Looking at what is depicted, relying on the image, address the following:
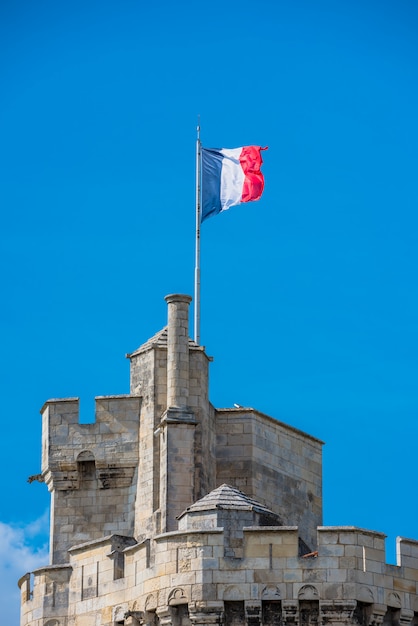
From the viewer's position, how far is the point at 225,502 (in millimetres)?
44688

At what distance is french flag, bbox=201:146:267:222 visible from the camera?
56438 millimetres

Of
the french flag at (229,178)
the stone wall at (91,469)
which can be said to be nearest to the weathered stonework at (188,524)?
the stone wall at (91,469)

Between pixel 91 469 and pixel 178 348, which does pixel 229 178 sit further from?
pixel 91 469

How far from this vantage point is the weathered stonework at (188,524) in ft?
143

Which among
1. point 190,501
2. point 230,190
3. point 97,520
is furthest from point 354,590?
point 230,190

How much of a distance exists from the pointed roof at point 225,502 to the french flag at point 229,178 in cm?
1232

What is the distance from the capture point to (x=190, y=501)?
47812mm

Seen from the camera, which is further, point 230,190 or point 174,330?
point 230,190

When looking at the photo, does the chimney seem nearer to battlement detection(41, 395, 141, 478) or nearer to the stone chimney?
the stone chimney

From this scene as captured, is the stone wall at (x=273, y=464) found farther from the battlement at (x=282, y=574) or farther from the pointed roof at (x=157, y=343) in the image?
the battlement at (x=282, y=574)

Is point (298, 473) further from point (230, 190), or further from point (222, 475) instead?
point (230, 190)

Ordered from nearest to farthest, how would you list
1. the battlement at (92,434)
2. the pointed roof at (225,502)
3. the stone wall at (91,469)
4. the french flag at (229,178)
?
1. the pointed roof at (225,502)
2. the stone wall at (91,469)
3. the battlement at (92,434)
4. the french flag at (229,178)

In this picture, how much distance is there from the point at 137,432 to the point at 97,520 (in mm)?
2137

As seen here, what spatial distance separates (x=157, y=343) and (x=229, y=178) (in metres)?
7.75
